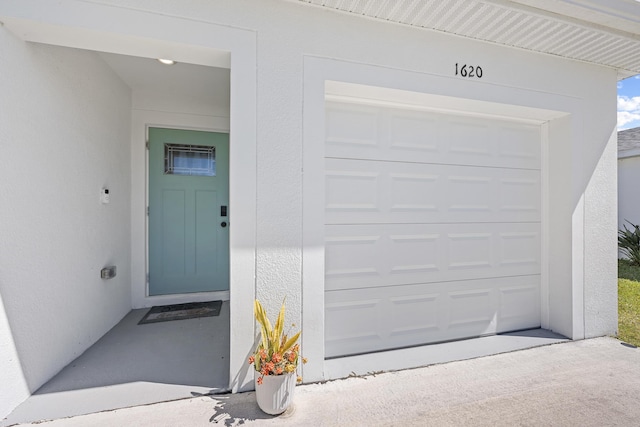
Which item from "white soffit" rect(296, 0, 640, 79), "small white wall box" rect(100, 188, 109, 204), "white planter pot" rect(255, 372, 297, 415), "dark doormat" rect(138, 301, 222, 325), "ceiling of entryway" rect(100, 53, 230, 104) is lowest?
"dark doormat" rect(138, 301, 222, 325)

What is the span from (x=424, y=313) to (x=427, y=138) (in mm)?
1715

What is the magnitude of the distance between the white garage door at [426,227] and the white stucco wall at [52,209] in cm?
212

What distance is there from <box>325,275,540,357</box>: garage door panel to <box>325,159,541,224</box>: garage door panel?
2.22 ft

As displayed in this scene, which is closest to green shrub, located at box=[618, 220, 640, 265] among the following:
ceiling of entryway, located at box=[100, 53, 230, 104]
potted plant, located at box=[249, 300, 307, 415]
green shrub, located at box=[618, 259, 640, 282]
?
green shrub, located at box=[618, 259, 640, 282]

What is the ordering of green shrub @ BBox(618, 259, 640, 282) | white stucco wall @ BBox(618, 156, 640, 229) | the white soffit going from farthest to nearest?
1. white stucco wall @ BBox(618, 156, 640, 229)
2. green shrub @ BBox(618, 259, 640, 282)
3. the white soffit

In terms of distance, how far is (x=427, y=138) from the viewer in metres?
2.86

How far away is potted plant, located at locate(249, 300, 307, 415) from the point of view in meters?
1.82

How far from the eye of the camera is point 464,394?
2.10m

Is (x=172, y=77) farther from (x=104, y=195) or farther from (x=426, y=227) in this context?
(x=426, y=227)

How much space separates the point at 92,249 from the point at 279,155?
211cm

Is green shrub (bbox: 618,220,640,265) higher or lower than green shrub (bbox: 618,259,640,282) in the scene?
higher

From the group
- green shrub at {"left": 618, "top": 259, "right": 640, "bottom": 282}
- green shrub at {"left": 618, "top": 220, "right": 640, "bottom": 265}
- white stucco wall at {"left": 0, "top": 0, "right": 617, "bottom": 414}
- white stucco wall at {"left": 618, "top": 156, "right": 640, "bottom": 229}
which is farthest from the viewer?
white stucco wall at {"left": 618, "top": 156, "right": 640, "bottom": 229}

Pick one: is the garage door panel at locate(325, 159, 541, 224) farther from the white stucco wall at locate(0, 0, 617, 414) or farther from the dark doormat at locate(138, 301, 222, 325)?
the dark doormat at locate(138, 301, 222, 325)

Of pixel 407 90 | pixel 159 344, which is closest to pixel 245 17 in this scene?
pixel 407 90
